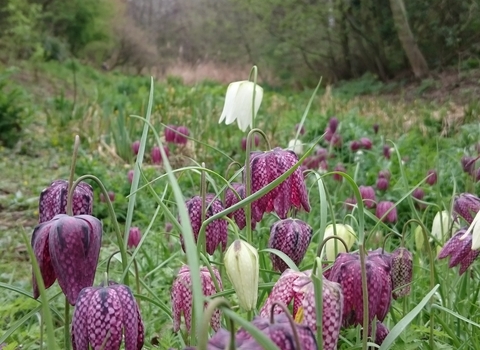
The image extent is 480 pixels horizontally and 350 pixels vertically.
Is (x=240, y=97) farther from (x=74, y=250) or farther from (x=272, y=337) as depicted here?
(x=272, y=337)

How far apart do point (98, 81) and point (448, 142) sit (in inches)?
355

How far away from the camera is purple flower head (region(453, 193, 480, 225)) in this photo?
1311 millimetres

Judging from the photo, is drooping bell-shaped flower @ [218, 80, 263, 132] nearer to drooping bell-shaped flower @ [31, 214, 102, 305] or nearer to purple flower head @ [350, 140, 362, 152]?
drooping bell-shaped flower @ [31, 214, 102, 305]

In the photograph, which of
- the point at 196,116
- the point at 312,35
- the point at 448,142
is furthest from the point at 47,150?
the point at 312,35

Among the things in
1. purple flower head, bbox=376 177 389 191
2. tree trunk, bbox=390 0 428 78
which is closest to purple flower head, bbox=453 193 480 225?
purple flower head, bbox=376 177 389 191

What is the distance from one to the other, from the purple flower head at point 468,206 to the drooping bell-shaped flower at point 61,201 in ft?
2.64

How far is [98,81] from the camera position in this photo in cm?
1182

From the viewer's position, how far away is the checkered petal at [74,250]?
2.46 feet

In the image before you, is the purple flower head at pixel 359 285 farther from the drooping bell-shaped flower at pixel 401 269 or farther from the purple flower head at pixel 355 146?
the purple flower head at pixel 355 146

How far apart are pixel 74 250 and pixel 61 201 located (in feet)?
0.54

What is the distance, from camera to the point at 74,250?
754mm

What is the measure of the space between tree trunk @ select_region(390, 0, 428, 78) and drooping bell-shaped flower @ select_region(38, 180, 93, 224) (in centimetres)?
846

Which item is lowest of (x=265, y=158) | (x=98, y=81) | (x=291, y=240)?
(x=98, y=81)

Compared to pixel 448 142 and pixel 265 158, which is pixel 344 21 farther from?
pixel 265 158
